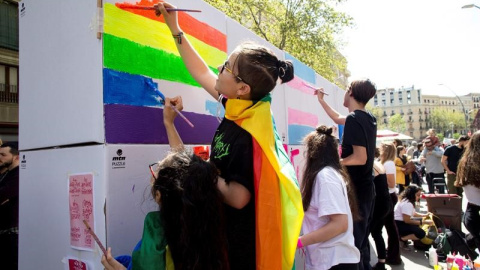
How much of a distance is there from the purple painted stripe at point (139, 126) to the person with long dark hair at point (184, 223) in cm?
38

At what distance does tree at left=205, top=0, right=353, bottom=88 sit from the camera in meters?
13.7

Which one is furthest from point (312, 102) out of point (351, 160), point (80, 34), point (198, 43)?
point (80, 34)

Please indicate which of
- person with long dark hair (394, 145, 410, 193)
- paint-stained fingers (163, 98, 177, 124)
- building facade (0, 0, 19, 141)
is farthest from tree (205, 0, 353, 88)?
paint-stained fingers (163, 98, 177, 124)

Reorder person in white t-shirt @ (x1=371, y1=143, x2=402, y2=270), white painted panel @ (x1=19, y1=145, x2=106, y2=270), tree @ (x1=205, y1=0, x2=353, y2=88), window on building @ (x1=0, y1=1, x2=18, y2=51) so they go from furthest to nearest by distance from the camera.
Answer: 1. window on building @ (x1=0, y1=1, x2=18, y2=51)
2. tree @ (x1=205, y1=0, x2=353, y2=88)
3. person in white t-shirt @ (x1=371, y1=143, x2=402, y2=270)
4. white painted panel @ (x1=19, y1=145, x2=106, y2=270)

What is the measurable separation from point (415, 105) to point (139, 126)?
11006 centimetres

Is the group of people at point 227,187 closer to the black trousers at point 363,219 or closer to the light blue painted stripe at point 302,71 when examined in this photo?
the black trousers at point 363,219

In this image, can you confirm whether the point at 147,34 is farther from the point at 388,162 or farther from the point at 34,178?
the point at 388,162

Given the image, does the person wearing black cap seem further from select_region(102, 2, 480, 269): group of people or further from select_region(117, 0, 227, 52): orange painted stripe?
select_region(117, 0, 227, 52): orange painted stripe

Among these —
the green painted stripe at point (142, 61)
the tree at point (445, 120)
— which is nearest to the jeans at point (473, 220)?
the green painted stripe at point (142, 61)

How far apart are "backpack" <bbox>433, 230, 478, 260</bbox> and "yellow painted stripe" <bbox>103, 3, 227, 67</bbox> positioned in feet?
13.8

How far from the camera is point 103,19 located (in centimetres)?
149

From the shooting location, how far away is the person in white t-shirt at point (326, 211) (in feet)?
6.44

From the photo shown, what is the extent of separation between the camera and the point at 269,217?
1320 mm

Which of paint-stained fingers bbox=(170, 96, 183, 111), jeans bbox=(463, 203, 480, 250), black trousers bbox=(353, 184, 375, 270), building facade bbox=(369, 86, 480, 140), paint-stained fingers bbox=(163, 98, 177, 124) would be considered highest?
building facade bbox=(369, 86, 480, 140)
